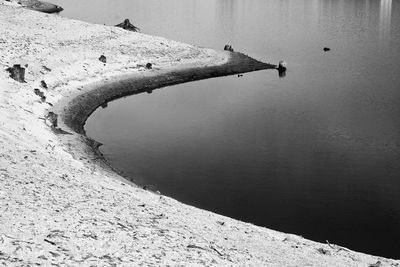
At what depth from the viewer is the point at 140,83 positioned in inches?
2265

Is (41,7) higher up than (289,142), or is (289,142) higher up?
(41,7)

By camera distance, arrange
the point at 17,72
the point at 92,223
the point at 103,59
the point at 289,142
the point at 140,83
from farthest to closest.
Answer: the point at 103,59, the point at 140,83, the point at 17,72, the point at 289,142, the point at 92,223

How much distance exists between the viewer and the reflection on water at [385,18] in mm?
92875

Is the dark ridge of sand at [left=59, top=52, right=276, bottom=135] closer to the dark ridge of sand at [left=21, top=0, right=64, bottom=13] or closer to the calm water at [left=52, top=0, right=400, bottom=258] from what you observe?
the calm water at [left=52, top=0, right=400, bottom=258]

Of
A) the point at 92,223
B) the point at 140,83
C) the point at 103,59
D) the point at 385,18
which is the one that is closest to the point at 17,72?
the point at 103,59

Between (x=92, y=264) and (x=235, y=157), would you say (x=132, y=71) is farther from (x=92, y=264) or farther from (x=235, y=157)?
(x=92, y=264)

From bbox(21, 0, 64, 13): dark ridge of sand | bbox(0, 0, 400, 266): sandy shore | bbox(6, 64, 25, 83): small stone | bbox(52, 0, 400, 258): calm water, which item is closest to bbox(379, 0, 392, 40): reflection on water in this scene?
bbox(52, 0, 400, 258): calm water

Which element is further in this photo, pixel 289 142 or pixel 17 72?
pixel 17 72

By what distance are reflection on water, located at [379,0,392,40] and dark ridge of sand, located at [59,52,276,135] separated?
30.9 meters

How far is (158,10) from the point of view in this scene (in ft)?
388

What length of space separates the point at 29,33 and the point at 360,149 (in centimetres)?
3825

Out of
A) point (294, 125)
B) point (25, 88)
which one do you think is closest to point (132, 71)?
point (25, 88)

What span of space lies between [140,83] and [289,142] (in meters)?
22.0

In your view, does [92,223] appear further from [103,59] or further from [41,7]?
[41,7]
